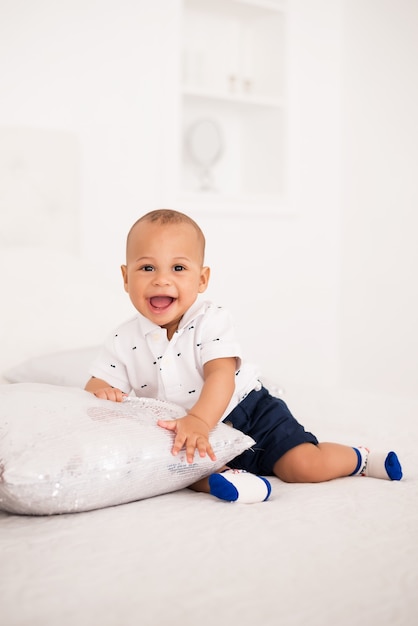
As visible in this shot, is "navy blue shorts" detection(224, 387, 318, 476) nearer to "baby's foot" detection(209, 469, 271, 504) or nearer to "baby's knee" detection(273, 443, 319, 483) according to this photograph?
"baby's knee" detection(273, 443, 319, 483)

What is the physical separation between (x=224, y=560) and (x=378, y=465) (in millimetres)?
549

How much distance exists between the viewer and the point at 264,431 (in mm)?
1433

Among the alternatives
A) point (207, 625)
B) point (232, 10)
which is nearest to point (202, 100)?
point (232, 10)

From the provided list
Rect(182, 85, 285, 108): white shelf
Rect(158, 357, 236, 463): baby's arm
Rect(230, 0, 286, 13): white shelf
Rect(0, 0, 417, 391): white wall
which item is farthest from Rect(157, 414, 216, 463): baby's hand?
Rect(230, 0, 286, 13): white shelf

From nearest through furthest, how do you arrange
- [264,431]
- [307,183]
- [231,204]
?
[264,431] < [231,204] < [307,183]

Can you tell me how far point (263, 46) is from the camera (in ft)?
11.9

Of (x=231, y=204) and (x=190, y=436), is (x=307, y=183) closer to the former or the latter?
(x=231, y=204)

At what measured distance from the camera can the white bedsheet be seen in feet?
2.48

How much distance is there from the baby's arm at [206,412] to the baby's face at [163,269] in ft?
0.47

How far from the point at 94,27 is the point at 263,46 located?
1.03m

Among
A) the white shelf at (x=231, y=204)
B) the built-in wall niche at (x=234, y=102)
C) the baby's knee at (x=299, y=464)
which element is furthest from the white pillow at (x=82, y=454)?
the built-in wall niche at (x=234, y=102)

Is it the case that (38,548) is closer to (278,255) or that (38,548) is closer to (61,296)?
(61,296)

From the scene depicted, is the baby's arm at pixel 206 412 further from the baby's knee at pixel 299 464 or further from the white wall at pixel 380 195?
the white wall at pixel 380 195

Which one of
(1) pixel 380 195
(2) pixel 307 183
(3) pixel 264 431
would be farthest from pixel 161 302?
(1) pixel 380 195
